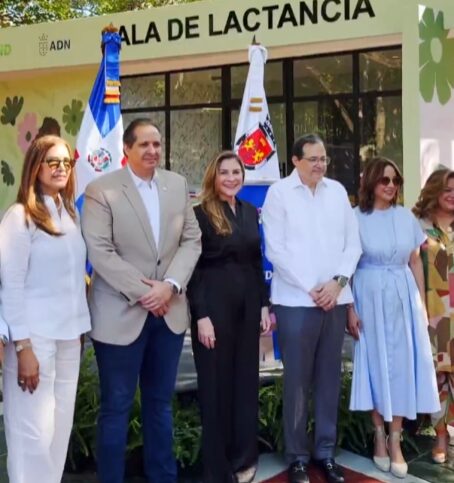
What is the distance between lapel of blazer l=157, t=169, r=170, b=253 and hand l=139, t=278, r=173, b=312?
7.5 inches

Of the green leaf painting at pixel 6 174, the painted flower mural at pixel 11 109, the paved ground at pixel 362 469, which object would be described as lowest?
the paved ground at pixel 362 469

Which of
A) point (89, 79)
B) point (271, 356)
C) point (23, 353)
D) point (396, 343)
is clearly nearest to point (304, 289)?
point (396, 343)

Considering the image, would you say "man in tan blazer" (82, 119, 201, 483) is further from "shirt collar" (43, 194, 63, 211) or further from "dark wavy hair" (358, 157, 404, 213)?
"dark wavy hair" (358, 157, 404, 213)

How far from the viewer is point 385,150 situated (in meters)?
11.4

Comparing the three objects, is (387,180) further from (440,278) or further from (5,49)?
(5,49)

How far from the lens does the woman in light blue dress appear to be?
4.55 m

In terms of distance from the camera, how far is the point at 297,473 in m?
4.38

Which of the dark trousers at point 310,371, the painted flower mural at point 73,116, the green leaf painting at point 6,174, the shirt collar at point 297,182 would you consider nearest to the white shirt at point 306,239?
the shirt collar at point 297,182

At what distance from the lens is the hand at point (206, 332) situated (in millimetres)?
4082

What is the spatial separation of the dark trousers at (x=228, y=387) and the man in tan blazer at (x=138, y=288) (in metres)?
0.23

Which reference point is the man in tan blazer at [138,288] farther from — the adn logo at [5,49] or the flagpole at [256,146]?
the adn logo at [5,49]

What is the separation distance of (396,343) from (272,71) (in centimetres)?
823

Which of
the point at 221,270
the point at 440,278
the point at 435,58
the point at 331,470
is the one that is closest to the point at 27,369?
the point at 221,270

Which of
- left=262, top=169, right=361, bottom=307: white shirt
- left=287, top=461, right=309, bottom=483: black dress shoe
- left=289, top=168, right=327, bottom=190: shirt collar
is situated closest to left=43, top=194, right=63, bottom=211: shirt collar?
left=262, top=169, right=361, bottom=307: white shirt
